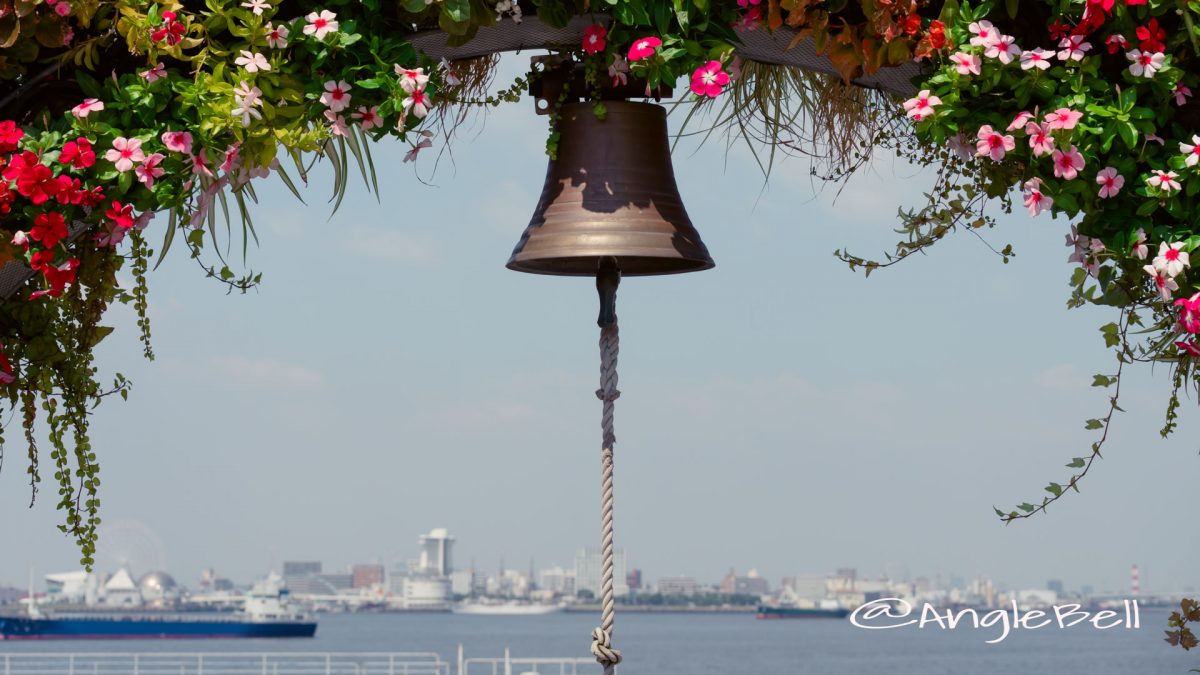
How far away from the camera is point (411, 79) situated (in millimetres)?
2352

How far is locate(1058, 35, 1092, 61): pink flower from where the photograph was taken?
223 centimetres

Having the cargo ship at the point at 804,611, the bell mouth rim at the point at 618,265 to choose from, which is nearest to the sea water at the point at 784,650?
the cargo ship at the point at 804,611

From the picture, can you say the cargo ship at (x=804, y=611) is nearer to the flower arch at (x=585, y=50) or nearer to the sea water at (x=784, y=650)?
the sea water at (x=784, y=650)

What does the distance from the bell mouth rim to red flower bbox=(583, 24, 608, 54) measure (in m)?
0.39

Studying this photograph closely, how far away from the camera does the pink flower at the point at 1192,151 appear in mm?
2199

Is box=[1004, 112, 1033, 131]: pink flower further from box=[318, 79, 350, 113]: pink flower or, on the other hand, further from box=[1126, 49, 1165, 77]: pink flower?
box=[318, 79, 350, 113]: pink flower

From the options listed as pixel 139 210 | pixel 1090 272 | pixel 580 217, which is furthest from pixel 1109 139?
pixel 139 210

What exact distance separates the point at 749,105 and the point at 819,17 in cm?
161

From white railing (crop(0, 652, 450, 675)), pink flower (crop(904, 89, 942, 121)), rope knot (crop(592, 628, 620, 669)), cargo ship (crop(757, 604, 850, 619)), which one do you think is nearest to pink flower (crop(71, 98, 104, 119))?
rope knot (crop(592, 628, 620, 669))

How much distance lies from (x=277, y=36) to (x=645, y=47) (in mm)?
591

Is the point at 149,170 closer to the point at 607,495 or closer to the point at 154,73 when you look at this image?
the point at 154,73

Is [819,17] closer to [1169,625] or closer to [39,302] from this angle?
[1169,625]

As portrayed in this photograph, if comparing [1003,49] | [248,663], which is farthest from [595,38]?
[248,663]

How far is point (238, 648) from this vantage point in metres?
92.0
